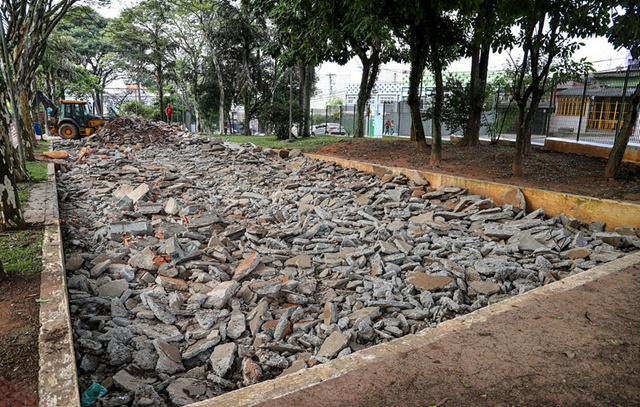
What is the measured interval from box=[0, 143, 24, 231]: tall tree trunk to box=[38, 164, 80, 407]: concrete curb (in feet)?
3.65

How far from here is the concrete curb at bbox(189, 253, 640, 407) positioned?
2129 mm

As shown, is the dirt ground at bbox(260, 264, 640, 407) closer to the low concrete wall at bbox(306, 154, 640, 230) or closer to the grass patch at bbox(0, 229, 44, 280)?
the low concrete wall at bbox(306, 154, 640, 230)

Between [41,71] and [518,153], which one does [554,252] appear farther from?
[41,71]

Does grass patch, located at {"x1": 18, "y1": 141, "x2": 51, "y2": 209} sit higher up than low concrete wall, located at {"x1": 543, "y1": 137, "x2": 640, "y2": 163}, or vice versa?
low concrete wall, located at {"x1": 543, "y1": 137, "x2": 640, "y2": 163}

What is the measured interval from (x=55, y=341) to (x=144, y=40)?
101 feet

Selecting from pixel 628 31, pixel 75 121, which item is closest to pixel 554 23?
pixel 628 31

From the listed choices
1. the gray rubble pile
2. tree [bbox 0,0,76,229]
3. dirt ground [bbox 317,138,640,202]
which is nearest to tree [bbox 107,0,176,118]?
tree [bbox 0,0,76,229]

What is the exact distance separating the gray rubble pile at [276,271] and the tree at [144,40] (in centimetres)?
2329

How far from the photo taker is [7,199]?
5105mm

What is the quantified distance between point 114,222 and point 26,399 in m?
4.54

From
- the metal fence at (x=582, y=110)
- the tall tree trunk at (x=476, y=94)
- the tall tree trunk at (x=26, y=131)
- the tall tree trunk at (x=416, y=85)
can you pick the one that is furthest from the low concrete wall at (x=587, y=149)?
the tall tree trunk at (x=26, y=131)

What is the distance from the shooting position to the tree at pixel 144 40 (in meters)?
27.2

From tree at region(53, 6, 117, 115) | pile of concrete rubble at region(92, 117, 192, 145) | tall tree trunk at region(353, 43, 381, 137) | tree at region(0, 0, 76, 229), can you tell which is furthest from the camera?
tree at region(53, 6, 117, 115)

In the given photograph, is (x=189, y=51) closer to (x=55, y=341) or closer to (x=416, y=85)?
(x=416, y=85)
